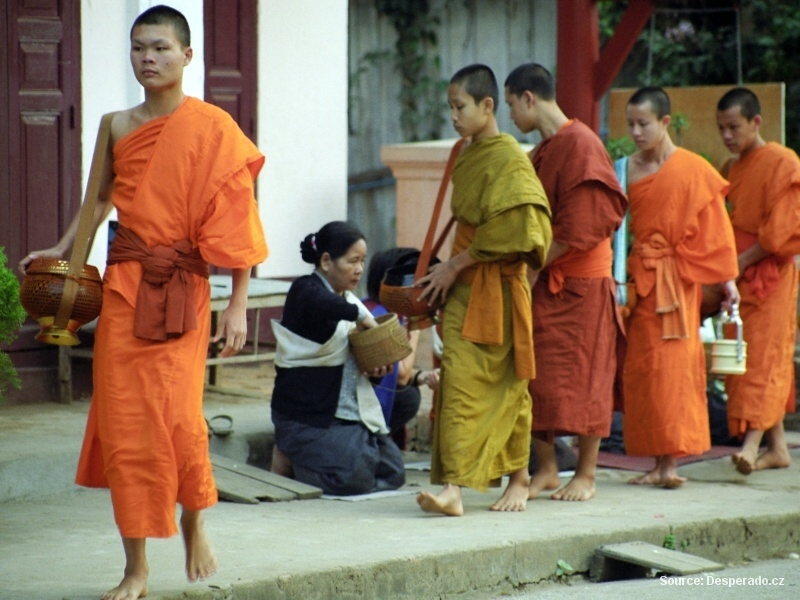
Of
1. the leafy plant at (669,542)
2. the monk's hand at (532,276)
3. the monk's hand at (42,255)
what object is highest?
the monk's hand at (42,255)

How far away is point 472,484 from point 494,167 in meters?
1.29

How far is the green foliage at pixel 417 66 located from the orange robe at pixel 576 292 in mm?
5873

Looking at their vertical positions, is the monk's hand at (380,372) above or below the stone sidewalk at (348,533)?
above

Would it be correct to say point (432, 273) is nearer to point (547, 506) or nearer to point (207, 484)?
point (547, 506)

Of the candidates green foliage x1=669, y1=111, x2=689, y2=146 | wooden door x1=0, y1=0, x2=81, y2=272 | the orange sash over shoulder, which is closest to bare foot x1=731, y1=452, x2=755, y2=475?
the orange sash over shoulder

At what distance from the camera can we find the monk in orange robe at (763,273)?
7.36m

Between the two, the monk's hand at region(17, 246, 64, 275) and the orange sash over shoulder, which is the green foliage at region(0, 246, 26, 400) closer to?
the monk's hand at region(17, 246, 64, 275)

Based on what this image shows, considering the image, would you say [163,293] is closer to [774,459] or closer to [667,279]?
[667,279]

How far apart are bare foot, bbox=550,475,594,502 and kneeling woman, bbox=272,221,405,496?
0.82 m

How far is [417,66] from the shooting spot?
39.4 feet

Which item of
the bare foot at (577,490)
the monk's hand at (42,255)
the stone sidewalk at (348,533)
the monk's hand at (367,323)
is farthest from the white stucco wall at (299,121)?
the monk's hand at (42,255)

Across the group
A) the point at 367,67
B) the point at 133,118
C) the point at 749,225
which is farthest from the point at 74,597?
the point at 367,67

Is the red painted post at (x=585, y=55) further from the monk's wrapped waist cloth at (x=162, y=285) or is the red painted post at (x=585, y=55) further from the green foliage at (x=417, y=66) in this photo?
the monk's wrapped waist cloth at (x=162, y=285)

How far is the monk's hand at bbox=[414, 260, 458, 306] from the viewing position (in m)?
5.92
